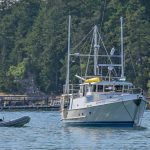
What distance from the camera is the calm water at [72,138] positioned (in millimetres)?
86938

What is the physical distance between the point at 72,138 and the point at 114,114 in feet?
40.5

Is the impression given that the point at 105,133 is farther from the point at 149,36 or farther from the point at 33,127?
the point at 149,36

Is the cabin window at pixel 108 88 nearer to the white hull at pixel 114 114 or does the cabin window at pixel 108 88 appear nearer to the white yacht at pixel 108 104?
the white yacht at pixel 108 104

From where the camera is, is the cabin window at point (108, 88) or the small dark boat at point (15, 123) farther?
the small dark boat at point (15, 123)

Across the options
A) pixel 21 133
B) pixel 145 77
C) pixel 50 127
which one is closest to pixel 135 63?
pixel 145 77

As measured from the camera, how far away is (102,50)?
625ft

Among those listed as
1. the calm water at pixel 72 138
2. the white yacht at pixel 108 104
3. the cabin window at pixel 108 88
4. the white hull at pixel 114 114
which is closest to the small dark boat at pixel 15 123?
the calm water at pixel 72 138

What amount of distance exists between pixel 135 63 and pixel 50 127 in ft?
264

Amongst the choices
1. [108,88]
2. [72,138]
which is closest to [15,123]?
[108,88]

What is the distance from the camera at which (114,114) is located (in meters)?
107

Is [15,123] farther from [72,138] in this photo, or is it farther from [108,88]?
[72,138]

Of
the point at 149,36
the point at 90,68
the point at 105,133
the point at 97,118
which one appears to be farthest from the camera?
the point at 149,36

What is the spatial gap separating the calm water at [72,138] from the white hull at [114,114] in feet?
3.56

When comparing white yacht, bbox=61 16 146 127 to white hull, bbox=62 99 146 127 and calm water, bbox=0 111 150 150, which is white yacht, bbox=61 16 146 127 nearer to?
white hull, bbox=62 99 146 127
